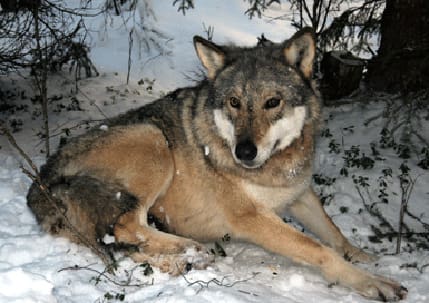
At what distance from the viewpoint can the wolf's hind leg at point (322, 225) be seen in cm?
441

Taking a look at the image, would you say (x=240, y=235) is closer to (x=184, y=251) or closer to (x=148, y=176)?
(x=184, y=251)

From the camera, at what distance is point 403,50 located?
19.5ft

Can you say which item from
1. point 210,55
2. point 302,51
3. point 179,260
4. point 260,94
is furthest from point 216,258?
point 302,51

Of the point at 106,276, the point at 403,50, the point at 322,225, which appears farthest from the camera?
the point at 403,50

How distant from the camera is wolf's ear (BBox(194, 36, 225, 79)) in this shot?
425 centimetres

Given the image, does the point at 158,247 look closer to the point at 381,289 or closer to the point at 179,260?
the point at 179,260

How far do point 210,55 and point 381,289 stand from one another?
2.35 m

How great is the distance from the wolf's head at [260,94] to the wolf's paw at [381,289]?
1193 millimetres

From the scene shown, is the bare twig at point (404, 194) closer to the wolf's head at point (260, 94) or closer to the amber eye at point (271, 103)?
the wolf's head at point (260, 94)

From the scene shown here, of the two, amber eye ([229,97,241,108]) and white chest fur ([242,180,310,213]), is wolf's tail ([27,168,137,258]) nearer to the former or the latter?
white chest fur ([242,180,310,213])

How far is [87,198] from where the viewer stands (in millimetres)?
3871

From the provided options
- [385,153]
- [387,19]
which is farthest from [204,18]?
[385,153]

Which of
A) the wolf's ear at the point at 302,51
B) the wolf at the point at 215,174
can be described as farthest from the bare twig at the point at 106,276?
the wolf's ear at the point at 302,51

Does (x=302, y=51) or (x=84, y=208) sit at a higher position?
(x=302, y=51)
